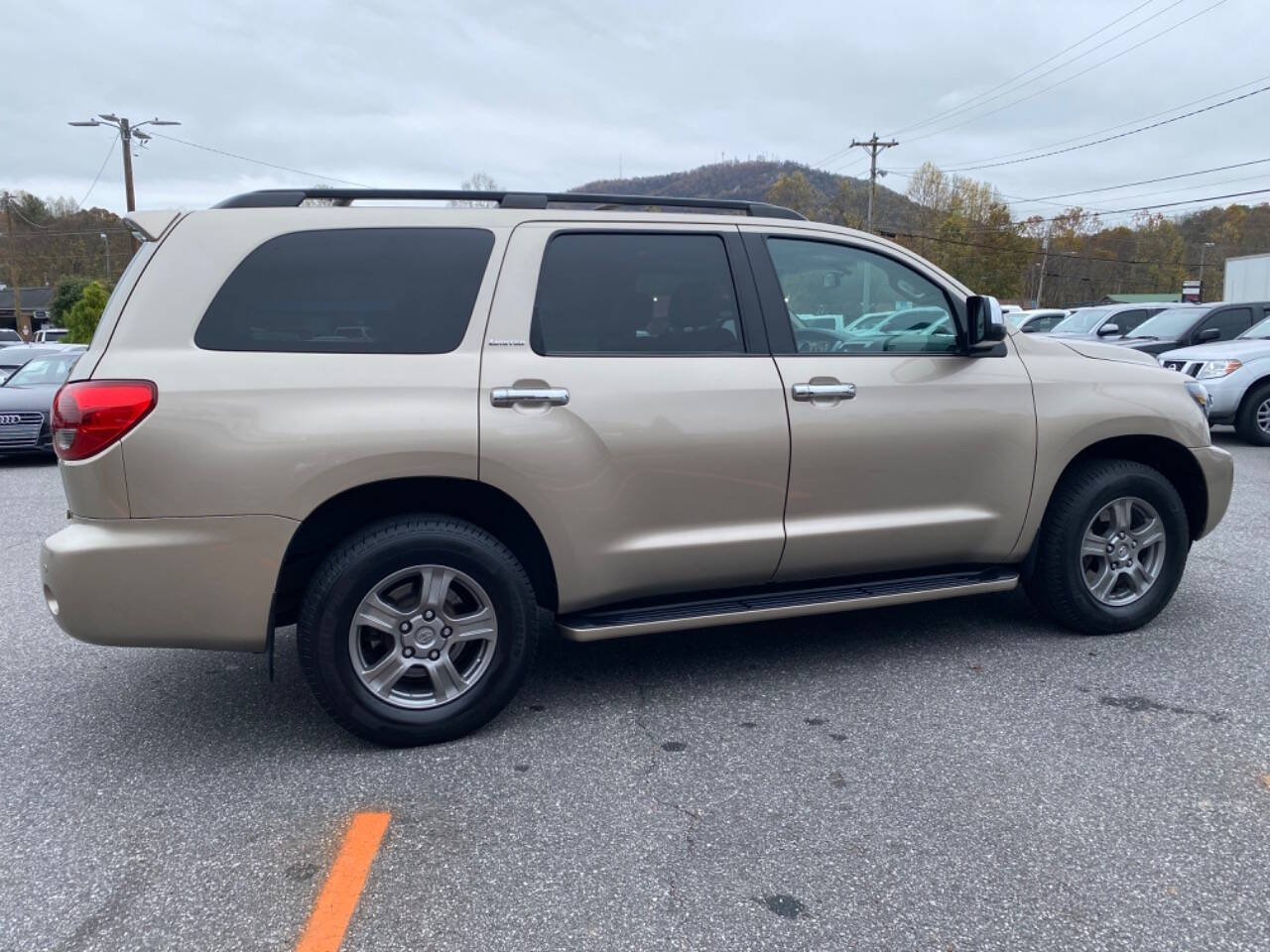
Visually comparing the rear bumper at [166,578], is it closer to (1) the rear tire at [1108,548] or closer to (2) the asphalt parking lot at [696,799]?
(2) the asphalt parking lot at [696,799]

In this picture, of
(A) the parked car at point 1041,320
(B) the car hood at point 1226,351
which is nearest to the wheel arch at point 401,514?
(B) the car hood at point 1226,351

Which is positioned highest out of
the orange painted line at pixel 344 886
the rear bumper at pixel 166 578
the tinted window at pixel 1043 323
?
Result: the tinted window at pixel 1043 323

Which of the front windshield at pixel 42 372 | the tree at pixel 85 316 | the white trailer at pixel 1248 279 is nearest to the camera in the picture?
the front windshield at pixel 42 372

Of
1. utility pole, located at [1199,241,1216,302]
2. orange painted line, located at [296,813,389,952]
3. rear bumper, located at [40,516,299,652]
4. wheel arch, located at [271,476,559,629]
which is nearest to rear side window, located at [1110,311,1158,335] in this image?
wheel arch, located at [271,476,559,629]

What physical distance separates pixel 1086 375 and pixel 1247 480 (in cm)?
580

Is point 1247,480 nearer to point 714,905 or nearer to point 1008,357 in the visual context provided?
point 1008,357

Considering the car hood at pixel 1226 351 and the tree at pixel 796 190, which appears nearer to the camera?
the car hood at pixel 1226 351

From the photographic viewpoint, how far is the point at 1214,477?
188 inches

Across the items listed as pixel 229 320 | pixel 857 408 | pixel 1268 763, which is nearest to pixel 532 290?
pixel 229 320

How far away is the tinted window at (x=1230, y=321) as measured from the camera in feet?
47.5

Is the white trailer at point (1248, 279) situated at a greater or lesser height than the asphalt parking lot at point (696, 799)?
greater

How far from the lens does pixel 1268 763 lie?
11.0 ft

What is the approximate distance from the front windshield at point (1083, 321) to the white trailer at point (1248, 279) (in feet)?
41.8

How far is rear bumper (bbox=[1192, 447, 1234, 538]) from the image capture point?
4738 millimetres
